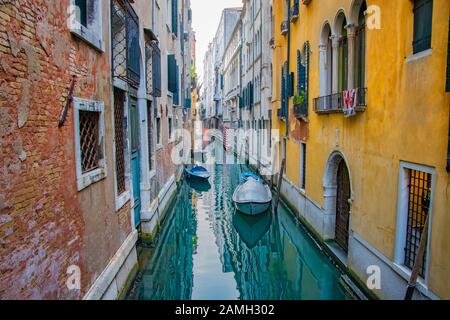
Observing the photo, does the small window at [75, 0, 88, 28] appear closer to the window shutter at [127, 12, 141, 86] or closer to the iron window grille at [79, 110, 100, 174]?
the iron window grille at [79, 110, 100, 174]

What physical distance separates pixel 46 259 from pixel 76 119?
149 centimetres

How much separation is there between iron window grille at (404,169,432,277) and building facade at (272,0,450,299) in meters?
0.01

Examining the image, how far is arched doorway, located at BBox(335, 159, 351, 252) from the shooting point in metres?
7.41

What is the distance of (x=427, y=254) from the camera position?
13.8 feet

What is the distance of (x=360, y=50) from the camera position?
22.1 feet

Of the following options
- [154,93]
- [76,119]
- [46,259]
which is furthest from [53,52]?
[154,93]

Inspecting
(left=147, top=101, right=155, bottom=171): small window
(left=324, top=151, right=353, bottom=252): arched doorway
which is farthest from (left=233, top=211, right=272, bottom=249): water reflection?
(left=147, top=101, right=155, bottom=171): small window

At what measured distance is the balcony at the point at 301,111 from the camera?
970 centimetres

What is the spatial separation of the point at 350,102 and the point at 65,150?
442 centimetres

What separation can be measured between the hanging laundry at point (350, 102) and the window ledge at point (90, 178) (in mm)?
3844

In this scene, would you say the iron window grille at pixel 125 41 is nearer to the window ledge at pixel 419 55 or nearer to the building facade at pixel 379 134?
the building facade at pixel 379 134

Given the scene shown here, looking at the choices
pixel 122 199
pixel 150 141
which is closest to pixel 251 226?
pixel 150 141

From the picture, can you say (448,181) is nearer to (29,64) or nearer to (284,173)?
(29,64)

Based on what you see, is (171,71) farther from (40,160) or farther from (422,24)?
(40,160)
